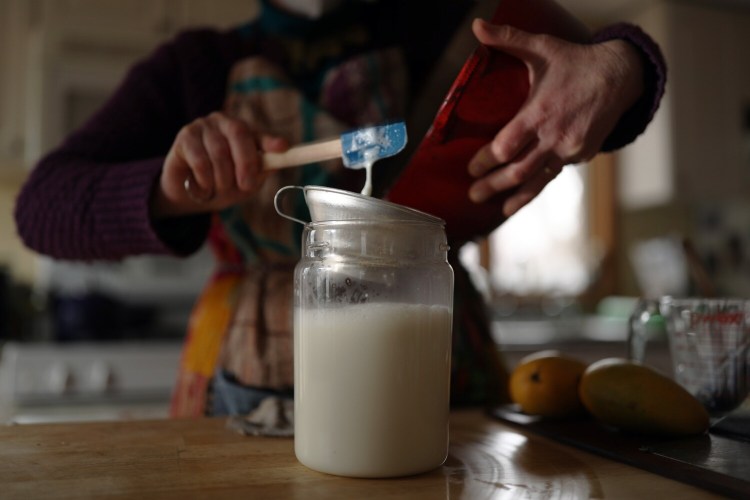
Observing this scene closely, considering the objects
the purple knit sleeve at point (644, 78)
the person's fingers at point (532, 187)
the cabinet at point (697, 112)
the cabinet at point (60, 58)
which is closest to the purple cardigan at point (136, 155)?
the purple knit sleeve at point (644, 78)

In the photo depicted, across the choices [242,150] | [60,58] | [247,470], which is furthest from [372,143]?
[60,58]

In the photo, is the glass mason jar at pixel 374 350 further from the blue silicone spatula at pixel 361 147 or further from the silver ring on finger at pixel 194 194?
the silver ring on finger at pixel 194 194

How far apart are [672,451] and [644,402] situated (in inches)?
2.3

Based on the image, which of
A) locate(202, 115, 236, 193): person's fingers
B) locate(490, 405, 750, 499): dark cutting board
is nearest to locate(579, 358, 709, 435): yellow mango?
locate(490, 405, 750, 499): dark cutting board

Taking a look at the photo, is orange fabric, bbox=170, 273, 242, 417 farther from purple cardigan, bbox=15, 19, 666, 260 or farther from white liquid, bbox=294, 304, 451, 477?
white liquid, bbox=294, 304, 451, 477

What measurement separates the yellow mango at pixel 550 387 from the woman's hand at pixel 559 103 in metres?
0.19

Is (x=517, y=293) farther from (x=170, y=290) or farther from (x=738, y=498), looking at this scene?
(x=738, y=498)

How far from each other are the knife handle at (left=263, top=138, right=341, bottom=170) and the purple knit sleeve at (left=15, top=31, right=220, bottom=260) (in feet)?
0.49

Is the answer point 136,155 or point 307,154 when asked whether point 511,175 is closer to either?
point 307,154

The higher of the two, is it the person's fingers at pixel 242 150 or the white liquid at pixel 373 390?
the person's fingers at pixel 242 150

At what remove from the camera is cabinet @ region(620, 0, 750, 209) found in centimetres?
270

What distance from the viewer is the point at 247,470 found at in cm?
50

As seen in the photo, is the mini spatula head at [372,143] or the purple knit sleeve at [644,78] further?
the purple knit sleeve at [644,78]

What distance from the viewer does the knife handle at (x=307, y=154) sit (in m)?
0.58
